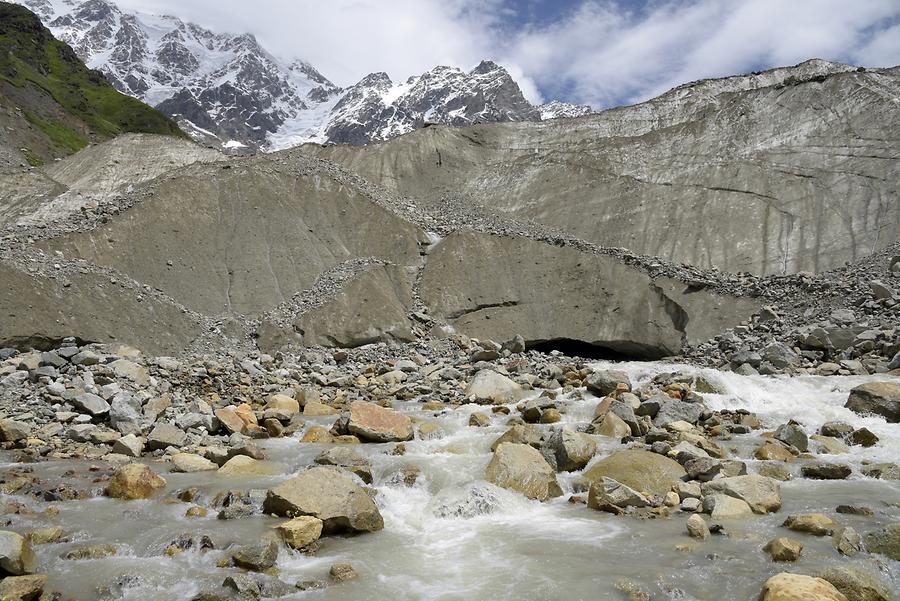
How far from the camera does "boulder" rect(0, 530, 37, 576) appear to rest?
816cm

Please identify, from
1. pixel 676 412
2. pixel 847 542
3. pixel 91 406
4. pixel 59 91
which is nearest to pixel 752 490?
pixel 847 542

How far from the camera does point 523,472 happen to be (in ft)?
42.4

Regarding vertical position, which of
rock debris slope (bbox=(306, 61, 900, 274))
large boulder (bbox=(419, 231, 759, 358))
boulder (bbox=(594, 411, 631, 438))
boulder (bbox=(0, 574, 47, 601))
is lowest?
boulder (bbox=(0, 574, 47, 601))

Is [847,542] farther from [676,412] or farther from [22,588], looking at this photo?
[22,588]

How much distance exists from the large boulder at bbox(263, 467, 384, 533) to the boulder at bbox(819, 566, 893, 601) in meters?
6.98

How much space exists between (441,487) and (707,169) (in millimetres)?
41964

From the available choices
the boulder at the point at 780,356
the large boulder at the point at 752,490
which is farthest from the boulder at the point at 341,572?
the boulder at the point at 780,356

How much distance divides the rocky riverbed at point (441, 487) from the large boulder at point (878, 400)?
54 mm

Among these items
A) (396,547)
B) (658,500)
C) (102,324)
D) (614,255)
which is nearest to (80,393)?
(102,324)

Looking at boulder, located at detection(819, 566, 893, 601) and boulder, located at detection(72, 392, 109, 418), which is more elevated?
boulder, located at detection(72, 392, 109, 418)

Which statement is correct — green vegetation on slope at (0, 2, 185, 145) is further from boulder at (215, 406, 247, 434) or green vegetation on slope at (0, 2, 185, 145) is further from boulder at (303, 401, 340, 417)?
boulder at (215, 406, 247, 434)

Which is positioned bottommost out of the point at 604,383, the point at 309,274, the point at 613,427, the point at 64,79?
the point at 613,427

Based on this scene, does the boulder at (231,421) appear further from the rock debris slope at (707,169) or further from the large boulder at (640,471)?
the rock debris slope at (707,169)

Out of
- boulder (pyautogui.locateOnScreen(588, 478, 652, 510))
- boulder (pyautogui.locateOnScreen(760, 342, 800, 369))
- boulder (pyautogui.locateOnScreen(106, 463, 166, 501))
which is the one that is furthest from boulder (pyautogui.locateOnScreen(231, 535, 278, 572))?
boulder (pyautogui.locateOnScreen(760, 342, 800, 369))
